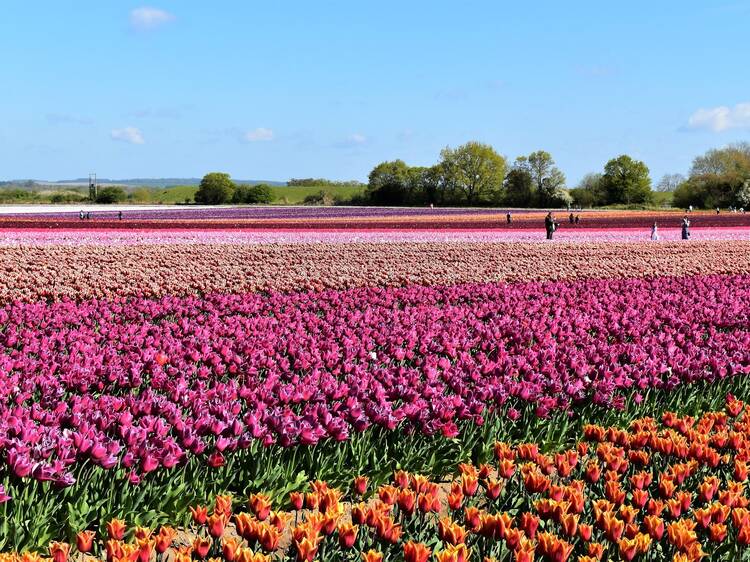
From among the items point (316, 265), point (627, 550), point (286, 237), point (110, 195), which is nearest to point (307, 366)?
point (627, 550)

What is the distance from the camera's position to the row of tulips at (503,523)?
2857mm

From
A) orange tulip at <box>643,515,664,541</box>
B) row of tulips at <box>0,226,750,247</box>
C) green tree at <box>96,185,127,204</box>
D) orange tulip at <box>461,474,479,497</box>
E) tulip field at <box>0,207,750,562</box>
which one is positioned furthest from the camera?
green tree at <box>96,185,127,204</box>

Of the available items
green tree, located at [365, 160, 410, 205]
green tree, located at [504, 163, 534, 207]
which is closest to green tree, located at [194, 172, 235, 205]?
green tree, located at [365, 160, 410, 205]

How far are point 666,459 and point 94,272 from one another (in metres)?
11.6

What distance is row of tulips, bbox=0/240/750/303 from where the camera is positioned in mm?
12195

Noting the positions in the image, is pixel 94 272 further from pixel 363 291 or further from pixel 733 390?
pixel 733 390

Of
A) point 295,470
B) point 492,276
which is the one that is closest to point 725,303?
point 492,276

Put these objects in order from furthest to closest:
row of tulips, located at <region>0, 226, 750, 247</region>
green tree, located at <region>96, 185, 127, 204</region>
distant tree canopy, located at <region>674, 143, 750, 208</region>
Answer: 1. green tree, located at <region>96, 185, 127, 204</region>
2. distant tree canopy, located at <region>674, 143, 750, 208</region>
3. row of tulips, located at <region>0, 226, 750, 247</region>

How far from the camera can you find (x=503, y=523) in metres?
2.97

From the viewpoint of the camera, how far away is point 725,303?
1058cm

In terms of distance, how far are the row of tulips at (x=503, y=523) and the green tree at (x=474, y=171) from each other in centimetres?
8660

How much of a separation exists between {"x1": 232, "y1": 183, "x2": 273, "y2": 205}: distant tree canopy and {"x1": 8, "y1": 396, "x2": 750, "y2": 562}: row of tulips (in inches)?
3724

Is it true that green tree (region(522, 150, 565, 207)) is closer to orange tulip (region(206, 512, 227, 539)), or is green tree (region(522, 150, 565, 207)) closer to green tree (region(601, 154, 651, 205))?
green tree (region(601, 154, 651, 205))

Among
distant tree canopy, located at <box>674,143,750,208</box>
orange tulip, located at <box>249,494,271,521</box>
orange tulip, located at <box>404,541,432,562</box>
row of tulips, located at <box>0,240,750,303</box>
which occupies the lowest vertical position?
orange tulip, located at <box>404,541,432,562</box>
